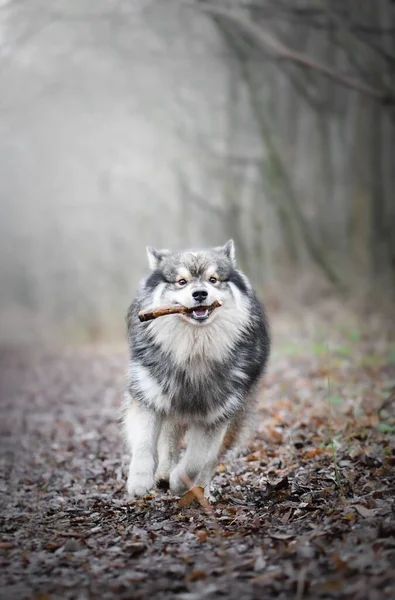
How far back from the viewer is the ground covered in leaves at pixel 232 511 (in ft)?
13.9

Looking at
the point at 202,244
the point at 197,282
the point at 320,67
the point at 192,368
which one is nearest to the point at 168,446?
Result: the point at 192,368

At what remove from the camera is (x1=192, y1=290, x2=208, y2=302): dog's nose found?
603 cm

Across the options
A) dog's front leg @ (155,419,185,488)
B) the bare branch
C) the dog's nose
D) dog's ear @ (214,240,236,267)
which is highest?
the bare branch

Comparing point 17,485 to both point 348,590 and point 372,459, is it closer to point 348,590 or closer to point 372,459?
point 372,459

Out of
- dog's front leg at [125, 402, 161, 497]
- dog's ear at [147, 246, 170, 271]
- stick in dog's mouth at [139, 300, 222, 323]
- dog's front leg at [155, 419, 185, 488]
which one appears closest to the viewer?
stick in dog's mouth at [139, 300, 222, 323]

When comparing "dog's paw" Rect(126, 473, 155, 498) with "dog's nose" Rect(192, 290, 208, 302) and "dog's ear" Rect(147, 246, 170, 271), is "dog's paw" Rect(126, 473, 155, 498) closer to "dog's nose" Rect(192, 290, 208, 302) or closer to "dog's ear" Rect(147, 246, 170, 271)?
"dog's nose" Rect(192, 290, 208, 302)

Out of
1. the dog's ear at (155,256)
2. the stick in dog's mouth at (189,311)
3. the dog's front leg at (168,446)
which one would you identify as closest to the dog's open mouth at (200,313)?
the stick in dog's mouth at (189,311)

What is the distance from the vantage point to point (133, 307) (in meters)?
6.97

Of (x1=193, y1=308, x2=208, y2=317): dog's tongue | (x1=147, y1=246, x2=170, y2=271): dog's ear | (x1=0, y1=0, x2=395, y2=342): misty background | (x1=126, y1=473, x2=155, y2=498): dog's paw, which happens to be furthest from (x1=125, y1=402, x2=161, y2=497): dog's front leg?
(x1=0, y1=0, x2=395, y2=342): misty background

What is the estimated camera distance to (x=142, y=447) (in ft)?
20.9

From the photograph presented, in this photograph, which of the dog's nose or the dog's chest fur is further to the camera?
the dog's chest fur

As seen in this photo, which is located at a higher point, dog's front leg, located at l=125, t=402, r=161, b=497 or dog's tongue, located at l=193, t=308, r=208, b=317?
dog's tongue, located at l=193, t=308, r=208, b=317

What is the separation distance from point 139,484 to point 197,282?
165 cm

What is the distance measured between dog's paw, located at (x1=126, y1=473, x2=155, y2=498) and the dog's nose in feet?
4.82
